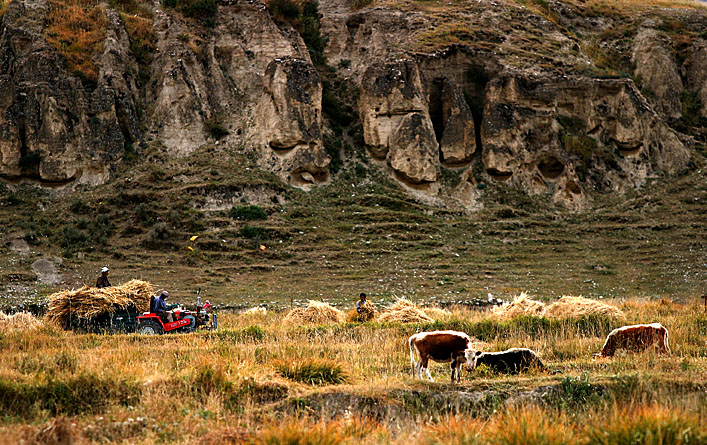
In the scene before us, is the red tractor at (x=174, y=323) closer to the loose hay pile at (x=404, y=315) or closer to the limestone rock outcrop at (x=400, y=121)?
the loose hay pile at (x=404, y=315)

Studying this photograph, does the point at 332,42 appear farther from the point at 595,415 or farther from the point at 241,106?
the point at 595,415

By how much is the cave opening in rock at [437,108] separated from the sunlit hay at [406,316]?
1253 inches

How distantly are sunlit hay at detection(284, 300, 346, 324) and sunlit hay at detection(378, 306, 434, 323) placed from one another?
4.85 ft

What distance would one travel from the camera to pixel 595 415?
759 cm

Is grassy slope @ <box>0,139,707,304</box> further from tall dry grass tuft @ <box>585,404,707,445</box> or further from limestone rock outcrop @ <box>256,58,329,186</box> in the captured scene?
tall dry grass tuft @ <box>585,404,707,445</box>

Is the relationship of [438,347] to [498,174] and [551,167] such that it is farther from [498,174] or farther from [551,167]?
[551,167]

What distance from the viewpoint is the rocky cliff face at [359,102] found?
41.0 metres

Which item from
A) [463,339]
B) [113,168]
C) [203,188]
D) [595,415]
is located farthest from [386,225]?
[595,415]

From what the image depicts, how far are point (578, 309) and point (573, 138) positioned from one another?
3271cm

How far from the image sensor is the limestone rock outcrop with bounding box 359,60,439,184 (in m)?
43.8

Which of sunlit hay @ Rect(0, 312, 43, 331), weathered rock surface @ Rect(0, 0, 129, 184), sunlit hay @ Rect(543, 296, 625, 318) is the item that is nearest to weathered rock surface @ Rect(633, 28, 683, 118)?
sunlit hay @ Rect(543, 296, 625, 318)

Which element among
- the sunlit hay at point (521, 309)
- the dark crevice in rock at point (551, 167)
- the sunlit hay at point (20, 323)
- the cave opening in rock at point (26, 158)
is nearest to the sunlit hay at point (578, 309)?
the sunlit hay at point (521, 309)

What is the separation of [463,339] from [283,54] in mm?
41046

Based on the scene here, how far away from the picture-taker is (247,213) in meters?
37.9
